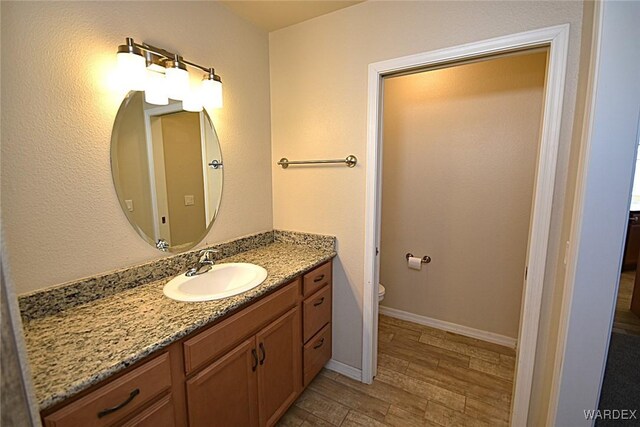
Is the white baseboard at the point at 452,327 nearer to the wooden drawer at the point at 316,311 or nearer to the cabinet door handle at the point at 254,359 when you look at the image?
the wooden drawer at the point at 316,311

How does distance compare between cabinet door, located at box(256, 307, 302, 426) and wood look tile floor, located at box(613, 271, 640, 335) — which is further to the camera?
wood look tile floor, located at box(613, 271, 640, 335)

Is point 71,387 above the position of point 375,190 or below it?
below

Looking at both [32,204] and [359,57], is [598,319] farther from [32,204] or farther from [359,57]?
[32,204]

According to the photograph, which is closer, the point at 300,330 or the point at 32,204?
the point at 32,204

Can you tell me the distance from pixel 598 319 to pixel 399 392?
1250mm

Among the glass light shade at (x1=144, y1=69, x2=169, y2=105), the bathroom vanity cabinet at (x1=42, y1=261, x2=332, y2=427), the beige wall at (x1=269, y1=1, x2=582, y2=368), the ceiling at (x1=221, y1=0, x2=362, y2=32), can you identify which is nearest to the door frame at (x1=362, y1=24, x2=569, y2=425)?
the beige wall at (x1=269, y1=1, x2=582, y2=368)

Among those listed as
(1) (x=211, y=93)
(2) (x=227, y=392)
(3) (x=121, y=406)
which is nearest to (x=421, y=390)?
(2) (x=227, y=392)

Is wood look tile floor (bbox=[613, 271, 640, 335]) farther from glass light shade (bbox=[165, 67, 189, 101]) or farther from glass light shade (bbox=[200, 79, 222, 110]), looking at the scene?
glass light shade (bbox=[165, 67, 189, 101])

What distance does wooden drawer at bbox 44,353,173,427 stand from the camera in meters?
0.74

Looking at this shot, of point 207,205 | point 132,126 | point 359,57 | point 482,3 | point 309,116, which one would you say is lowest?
point 207,205

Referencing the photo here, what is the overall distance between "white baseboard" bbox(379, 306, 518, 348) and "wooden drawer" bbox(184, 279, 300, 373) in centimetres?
159

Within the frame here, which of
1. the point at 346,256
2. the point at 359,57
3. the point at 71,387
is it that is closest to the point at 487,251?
the point at 346,256

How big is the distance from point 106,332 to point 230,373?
51cm

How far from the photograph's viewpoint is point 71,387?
28.2 inches
